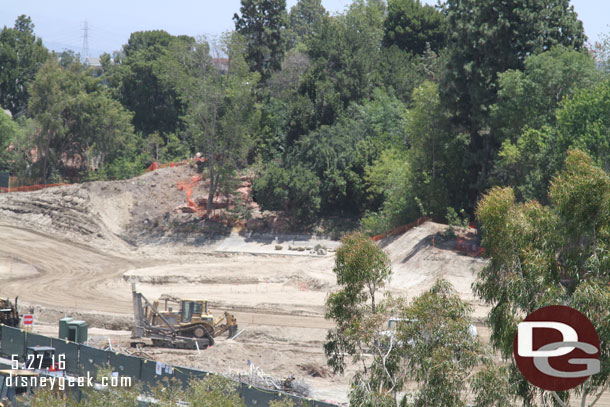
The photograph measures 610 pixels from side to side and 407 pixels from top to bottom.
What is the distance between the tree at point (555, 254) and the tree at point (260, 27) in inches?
2951

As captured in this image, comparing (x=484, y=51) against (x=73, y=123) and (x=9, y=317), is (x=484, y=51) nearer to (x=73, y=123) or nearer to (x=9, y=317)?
(x=9, y=317)

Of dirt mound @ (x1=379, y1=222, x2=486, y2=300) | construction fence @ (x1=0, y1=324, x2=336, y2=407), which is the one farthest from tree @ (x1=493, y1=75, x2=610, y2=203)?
construction fence @ (x1=0, y1=324, x2=336, y2=407)

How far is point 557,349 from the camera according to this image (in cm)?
1315

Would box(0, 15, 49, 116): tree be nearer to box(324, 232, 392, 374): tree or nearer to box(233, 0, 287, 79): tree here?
box(233, 0, 287, 79): tree

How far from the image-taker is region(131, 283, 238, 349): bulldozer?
3594 centimetres

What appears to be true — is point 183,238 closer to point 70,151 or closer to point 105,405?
point 70,151

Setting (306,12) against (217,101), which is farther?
(306,12)

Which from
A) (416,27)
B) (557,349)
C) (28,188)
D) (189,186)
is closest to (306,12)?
(416,27)

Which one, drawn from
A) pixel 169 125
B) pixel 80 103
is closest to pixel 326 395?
pixel 80 103

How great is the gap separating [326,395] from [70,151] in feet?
198

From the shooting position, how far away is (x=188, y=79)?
69.0 metres

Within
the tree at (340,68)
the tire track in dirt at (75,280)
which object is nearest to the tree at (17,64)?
the tree at (340,68)

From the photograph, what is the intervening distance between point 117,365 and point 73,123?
58.5 metres

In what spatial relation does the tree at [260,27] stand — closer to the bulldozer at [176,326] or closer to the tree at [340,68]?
the tree at [340,68]
